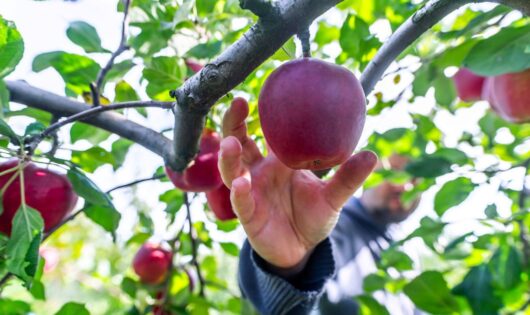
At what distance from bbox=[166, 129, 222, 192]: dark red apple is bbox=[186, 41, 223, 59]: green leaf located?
0.56 feet

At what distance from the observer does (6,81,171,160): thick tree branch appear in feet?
2.79

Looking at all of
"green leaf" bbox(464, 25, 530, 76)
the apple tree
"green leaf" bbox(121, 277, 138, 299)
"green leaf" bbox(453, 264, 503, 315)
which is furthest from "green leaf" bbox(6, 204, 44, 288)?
"green leaf" bbox(453, 264, 503, 315)

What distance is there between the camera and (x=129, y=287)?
128cm

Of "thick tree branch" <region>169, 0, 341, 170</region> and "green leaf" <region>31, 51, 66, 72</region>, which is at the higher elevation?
"thick tree branch" <region>169, 0, 341, 170</region>

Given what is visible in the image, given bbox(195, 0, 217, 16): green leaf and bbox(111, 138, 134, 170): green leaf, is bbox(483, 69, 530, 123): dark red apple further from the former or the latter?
bbox(111, 138, 134, 170): green leaf

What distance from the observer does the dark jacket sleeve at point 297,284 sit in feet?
3.10

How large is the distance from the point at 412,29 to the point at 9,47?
0.52m

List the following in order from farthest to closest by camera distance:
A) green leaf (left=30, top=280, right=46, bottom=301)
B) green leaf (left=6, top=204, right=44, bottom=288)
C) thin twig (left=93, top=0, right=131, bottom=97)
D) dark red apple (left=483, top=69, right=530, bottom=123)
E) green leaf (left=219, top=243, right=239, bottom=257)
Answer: green leaf (left=219, top=243, right=239, bottom=257), dark red apple (left=483, top=69, right=530, bottom=123), green leaf (left=30, top=280, right=46, bottom=301), thin twig (left=93, top=0, right=131, bottom=97), green leaf (left=6, top=204, right=44, bottom=288)

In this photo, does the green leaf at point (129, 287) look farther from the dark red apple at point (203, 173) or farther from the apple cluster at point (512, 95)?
the apple cluster at point (512, 95)

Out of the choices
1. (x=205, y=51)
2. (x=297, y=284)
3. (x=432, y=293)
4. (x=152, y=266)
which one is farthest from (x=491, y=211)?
(x=152, y=266)

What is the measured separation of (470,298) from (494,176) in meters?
0.30

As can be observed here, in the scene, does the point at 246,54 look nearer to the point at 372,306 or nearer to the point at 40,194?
the point at 40,194

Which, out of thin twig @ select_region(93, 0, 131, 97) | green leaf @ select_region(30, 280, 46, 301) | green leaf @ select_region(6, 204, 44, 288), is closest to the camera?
green leaf @ select_region(6, 204, 44, 288)

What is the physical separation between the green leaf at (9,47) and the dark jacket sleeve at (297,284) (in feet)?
1.64
